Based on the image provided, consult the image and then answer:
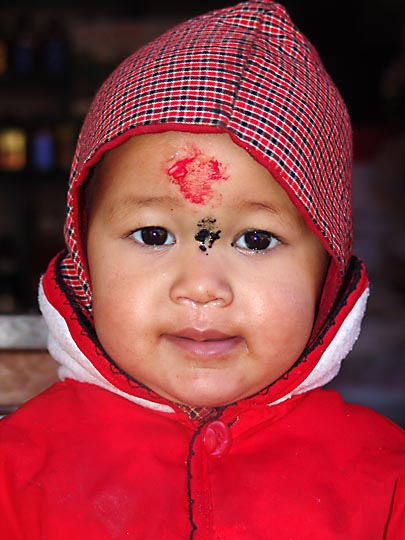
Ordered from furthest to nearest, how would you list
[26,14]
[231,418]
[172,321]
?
[26,14] < [231,418] < [172,321]

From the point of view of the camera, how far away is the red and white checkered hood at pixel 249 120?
0.95 metres

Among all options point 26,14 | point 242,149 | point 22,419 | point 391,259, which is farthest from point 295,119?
point 26,14

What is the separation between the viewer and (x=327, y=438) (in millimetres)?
1046

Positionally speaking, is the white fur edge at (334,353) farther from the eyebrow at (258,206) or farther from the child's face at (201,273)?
the eyebrow at (258,206)

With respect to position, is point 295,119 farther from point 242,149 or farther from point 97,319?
point 97,319

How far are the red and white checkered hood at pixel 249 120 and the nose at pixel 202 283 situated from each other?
0.46 ft

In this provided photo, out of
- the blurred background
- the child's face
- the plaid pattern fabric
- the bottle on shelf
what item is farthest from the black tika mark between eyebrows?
the bottle on shelf

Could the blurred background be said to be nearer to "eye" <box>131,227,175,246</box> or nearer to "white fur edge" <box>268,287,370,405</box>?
"white fur edge" <box>268,287,370,405</box>

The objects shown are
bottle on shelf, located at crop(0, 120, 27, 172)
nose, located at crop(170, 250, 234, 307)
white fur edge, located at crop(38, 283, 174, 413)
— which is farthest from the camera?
bottle on shelf, located at crop(0, 120, 27, 172)

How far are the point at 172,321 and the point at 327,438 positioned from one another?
0.30 meters

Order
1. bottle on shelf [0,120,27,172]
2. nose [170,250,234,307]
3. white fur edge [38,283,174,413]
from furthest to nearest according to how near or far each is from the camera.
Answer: bottle on shelf [0,120,27,172]
white fur edge [38,283,174,413]
nose [170,250,234,307]

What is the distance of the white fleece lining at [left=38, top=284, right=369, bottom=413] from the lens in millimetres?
1055

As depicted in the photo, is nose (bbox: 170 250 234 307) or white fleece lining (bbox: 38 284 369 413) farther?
white fleece lining (bbox: 38 284 369 413)

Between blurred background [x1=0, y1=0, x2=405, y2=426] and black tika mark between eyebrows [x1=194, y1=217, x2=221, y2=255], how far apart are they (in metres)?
2.92
